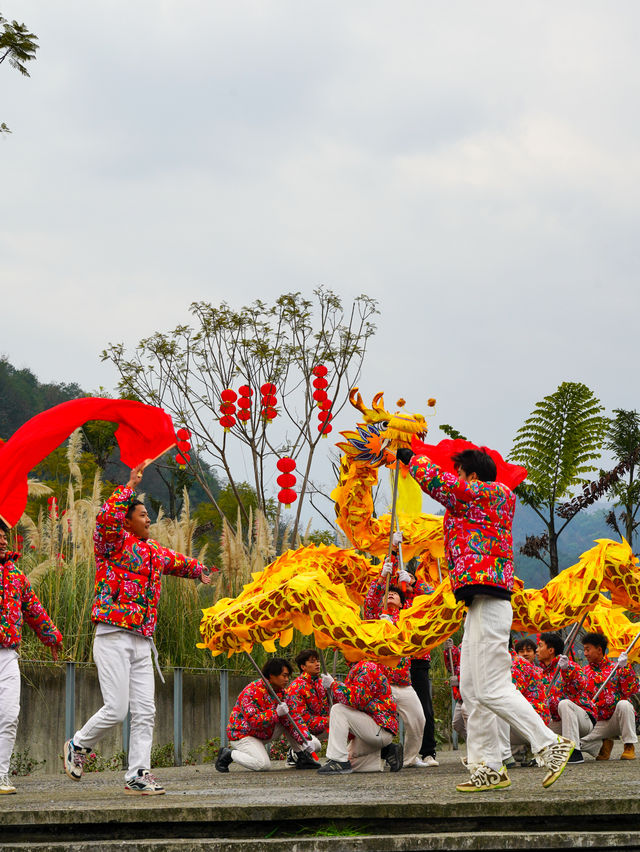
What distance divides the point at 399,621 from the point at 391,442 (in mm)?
1257

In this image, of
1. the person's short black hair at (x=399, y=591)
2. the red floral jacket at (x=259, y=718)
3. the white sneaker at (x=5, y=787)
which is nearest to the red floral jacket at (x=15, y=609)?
the white sneaker at (x=5, y=787)

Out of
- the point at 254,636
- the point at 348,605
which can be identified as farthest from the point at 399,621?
the point at 254,636

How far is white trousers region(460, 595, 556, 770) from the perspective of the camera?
4996mm

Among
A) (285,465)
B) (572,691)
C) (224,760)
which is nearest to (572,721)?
(572,691)

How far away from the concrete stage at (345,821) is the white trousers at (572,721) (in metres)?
2.86

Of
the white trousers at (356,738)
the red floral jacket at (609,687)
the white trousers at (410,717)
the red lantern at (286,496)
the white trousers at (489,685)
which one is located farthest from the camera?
the red lantern at (286,496)

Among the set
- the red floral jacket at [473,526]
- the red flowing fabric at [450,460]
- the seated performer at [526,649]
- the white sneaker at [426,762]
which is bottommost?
the white sneaker at [426,762]

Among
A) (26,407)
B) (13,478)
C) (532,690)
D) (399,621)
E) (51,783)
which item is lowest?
(51,783)

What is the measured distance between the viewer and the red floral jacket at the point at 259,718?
7.89m

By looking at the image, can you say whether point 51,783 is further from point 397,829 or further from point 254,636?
point 397,829

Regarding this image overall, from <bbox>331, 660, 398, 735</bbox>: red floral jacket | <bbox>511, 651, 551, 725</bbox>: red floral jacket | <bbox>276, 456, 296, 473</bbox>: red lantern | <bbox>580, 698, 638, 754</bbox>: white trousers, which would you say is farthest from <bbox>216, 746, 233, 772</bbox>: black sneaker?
<bbox>276, 456, 296, 473</bbox>: red lantern

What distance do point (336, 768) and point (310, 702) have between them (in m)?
0.84

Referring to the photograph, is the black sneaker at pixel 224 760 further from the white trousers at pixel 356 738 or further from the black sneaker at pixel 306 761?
the white trousers at pixel 356 738

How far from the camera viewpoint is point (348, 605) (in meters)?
7.00
